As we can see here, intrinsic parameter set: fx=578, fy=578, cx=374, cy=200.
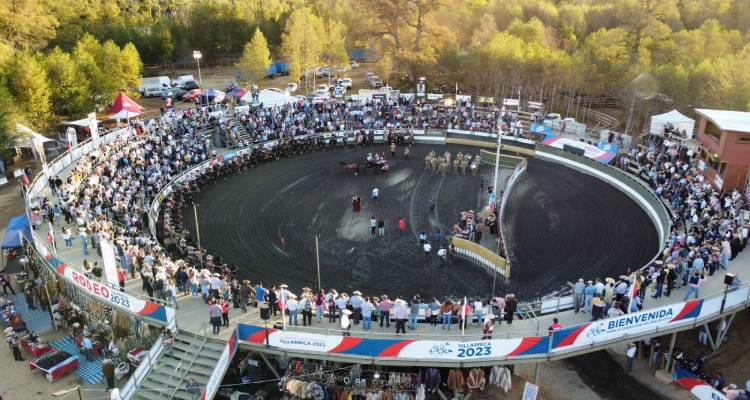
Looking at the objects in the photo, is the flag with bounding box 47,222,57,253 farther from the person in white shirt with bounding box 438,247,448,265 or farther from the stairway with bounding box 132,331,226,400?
the person in white shirt with bounding box 438,247,448,265

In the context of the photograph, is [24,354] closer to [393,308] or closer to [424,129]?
[393,308]

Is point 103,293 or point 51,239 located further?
point 51,239

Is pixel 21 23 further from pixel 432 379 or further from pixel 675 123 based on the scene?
pixel 675 123

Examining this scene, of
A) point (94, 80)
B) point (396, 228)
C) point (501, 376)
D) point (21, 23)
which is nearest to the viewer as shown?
point (501, 376)

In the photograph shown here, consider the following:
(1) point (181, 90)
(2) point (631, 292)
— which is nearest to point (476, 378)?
(2) point (631, 292)

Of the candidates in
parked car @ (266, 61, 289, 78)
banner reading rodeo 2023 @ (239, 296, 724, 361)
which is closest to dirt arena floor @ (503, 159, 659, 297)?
banner reading rodeo 2023 @ (239, 296, 724, 361)

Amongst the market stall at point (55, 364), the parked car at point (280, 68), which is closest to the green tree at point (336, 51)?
the parked car at point (280, 68)
